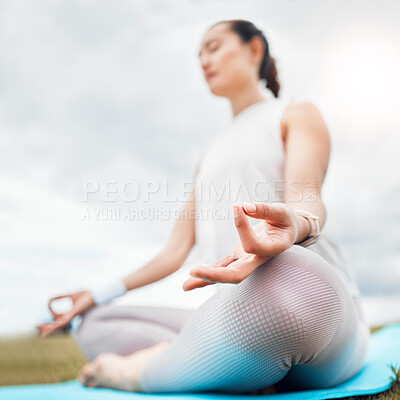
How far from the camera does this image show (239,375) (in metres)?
0.52

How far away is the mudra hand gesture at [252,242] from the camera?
0.33 meters

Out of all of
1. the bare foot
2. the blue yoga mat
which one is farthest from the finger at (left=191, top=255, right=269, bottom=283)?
the bare foot

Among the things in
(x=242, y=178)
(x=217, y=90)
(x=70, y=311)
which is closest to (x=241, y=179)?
(x=242, y=178)

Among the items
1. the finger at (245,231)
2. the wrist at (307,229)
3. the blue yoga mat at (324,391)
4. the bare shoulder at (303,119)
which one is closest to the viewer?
the finger at (245,231)

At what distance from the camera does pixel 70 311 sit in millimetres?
859

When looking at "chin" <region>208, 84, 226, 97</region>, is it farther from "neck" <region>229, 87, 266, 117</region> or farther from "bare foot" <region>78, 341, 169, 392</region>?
"bare foot" <region>78, 341, 169, 392</region>

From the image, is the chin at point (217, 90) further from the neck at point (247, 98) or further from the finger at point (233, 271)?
the finger at point (233, 271)

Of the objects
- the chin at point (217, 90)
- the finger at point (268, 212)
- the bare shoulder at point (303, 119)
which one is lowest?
the finger at point (268, 212)

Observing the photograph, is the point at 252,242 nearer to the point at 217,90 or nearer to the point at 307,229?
the point at 307,229

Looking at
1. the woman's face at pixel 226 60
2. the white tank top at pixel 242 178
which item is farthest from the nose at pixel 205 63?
the white tank top at pixel 242 178

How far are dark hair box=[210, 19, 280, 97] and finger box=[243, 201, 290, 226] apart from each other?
0.56 meters

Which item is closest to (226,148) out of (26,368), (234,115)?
(234,115)

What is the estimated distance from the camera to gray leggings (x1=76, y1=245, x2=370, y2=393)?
45 cm

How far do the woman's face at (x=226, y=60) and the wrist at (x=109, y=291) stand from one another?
455mm
